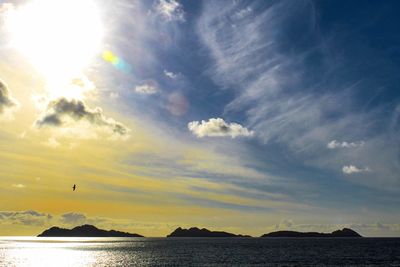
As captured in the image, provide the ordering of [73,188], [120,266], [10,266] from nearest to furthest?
[73,188]
[120,266]
[10,266]

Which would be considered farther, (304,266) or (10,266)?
(10,266)

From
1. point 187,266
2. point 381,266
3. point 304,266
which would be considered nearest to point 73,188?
point 187,266

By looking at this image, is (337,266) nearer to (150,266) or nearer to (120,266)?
(150,266)

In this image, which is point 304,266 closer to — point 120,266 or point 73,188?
point 120,266

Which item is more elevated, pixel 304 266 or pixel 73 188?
pixel 73 188

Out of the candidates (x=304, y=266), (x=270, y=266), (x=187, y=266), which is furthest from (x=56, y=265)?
(x=304, y=266)

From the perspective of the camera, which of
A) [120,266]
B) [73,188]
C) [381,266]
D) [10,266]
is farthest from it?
[10,266]

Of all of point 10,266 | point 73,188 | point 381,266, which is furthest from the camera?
point 10,266

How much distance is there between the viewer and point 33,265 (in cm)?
15475

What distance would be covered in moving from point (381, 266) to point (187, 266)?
58.4m

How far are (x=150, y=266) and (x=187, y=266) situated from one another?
12.6 meters

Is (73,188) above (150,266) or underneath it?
above

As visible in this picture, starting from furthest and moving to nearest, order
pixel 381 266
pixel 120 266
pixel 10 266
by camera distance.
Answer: pixel 10 266
pixel 120 266
pixel 381 266

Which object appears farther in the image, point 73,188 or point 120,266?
point 120,266
